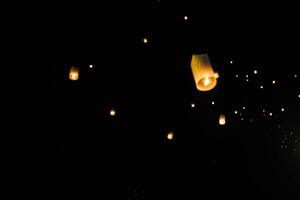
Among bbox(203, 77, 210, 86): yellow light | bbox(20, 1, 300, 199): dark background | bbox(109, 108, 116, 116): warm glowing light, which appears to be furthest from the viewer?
bbox(109, 108, 116, 116): warm glowing light

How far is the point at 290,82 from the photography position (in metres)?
5.27

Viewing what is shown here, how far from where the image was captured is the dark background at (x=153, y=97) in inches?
141

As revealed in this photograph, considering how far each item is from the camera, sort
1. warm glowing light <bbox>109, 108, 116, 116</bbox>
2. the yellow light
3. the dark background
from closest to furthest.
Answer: the yellow light → the dark background → warm glowing light <bbox>109, 108, 116, 116</bbox>

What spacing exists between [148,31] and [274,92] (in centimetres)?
244

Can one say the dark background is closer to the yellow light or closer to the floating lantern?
the floating lantern

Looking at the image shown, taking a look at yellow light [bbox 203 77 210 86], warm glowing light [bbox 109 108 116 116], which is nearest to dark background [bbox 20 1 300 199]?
warm glowing light [bbox 109 108 116 116]

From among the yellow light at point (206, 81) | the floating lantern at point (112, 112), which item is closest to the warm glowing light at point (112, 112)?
the floating lantern at point (112, 112)

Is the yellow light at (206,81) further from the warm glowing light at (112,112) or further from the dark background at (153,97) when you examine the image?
the warm glowing light at (112,112)

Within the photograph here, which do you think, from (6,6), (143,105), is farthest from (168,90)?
(6,6)

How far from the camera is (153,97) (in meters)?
4.20

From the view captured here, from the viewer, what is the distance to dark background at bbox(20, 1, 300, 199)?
11.7 feet

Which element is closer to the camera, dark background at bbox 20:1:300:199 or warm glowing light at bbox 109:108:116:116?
dark background at bbox 20:1:300:199

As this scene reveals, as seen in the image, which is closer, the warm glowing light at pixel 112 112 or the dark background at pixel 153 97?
the dark background at pixel 153 97

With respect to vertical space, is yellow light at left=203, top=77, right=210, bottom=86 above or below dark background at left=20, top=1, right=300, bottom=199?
below
